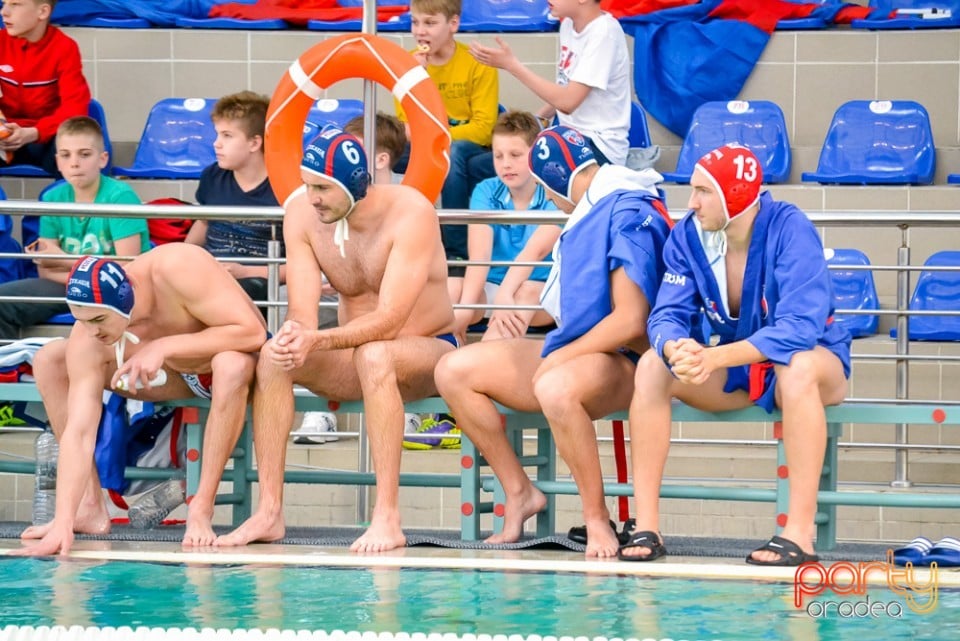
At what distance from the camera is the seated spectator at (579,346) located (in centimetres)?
504

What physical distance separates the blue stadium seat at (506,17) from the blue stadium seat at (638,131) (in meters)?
1.20

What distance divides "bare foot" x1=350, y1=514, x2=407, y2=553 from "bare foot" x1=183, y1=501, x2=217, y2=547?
40cm

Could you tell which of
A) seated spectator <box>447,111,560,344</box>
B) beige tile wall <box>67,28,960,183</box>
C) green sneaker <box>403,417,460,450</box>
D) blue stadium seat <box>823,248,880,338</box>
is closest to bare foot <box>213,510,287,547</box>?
seated spectator <box>447,111,560,344</box>

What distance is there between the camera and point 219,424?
5.32 metres

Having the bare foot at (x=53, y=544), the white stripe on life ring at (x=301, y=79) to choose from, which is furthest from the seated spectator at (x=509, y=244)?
the bare foot at (x=53, y=544)

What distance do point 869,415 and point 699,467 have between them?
1923 mm

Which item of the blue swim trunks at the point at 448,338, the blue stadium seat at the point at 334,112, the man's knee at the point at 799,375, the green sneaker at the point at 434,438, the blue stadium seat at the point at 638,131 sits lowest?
the green sneaker at the point at 434,438

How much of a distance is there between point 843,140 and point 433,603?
5.12 meters

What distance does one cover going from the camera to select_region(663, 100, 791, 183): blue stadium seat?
27.7ft

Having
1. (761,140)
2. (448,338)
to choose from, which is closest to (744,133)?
(761,140)

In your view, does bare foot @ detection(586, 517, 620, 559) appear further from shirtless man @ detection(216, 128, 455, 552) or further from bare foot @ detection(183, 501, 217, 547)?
bare foot @ detection(183, 501, 217, 547)

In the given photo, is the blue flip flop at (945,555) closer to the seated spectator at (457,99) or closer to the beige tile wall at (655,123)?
the seated spectator at (457,99)

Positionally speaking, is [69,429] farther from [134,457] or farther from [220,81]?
[220,81]

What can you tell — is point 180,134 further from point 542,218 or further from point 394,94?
point 542,218
